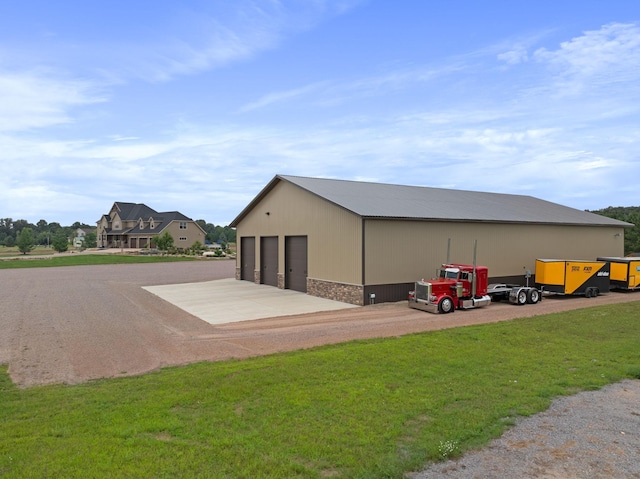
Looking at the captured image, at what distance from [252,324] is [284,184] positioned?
13.0m

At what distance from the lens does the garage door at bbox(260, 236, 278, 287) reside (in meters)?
28.8

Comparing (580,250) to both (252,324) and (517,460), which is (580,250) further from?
(517,460)

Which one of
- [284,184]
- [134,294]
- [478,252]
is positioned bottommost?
[134,294]

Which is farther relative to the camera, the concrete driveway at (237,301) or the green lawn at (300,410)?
the concrete driveway at (237,301)

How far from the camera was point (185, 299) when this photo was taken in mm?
22875

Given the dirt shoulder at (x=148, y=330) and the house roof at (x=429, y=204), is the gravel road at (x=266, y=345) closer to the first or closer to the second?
the dirt shoulder at (x=148, y=330)

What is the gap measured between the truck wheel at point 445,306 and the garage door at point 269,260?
13.2m

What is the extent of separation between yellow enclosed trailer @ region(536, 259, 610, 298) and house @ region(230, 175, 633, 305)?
7.77 feet

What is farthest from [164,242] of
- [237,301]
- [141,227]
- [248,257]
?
[237,301]

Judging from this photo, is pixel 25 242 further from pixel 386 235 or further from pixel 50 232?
pixel 50 232

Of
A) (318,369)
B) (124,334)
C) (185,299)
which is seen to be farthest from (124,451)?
(185,299)

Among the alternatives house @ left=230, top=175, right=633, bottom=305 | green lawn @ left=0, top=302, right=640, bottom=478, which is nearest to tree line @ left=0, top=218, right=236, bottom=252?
house @ left=230, top=175, right=633, bottom=305

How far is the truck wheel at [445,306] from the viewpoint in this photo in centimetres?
1789

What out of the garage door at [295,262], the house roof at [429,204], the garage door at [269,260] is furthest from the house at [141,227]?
the garage door at [295,262]
